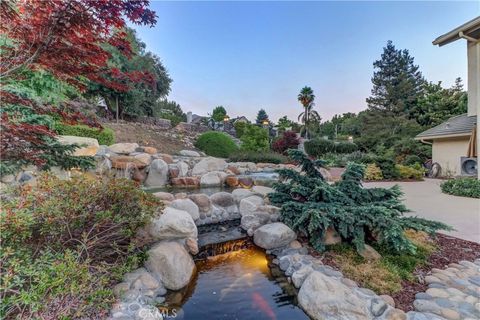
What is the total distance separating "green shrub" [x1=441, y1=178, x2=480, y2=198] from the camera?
19.1 ft

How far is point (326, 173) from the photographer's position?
8.02 meters

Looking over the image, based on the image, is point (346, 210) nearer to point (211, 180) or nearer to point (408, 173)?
point (211, 180)

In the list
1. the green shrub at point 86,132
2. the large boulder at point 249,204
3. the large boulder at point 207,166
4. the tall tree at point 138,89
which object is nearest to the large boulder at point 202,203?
the large boulder at point 249,204

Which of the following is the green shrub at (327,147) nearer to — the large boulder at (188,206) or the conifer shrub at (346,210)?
the conifer shrub at (346,210)

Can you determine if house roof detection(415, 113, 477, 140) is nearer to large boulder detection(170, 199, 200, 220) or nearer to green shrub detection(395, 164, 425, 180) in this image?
green shrub detection(395, 164, 425, 180)

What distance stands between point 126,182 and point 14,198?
937 mm

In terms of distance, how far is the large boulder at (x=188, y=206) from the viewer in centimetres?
371

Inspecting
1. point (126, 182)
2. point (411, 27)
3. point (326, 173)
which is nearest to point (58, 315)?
point (126, 182)

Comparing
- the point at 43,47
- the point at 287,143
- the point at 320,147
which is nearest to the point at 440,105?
the point at 320,147

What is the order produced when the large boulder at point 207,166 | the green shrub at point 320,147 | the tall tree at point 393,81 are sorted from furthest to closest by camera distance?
the tall tree at point 393,81 < the green shrub at point 320,147 < the large boulder at point 207,166

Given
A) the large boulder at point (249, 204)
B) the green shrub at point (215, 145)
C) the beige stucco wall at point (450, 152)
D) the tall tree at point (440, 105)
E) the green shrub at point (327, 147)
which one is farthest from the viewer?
the green shrub at point (327, 147)

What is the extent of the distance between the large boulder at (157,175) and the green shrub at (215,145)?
6237mm

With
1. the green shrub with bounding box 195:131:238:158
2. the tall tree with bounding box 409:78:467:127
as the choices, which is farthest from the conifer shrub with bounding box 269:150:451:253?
the tall tree with bounding box 409:78:467:127

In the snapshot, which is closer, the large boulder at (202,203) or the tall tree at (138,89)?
the large boulder at (202,203)
